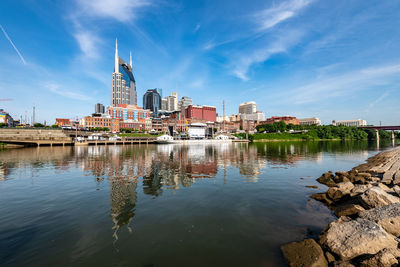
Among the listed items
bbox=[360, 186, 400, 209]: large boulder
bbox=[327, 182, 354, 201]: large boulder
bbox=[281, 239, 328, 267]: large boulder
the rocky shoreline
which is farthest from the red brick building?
the rocky shoreline

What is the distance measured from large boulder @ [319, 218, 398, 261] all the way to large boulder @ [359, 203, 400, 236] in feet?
3.40

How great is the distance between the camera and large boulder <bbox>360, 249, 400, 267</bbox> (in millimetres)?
6103

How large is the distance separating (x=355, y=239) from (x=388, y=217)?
308 cm

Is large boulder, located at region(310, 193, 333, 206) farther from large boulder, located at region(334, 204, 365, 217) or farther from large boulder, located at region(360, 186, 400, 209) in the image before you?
large boulder, located at region(360, 186, 400, 209)

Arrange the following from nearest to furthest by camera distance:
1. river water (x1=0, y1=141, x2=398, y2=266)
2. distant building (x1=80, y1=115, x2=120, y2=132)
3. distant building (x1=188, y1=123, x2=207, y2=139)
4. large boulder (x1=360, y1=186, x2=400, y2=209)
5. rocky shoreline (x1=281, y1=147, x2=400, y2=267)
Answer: rocky shoreline (x1=281, y1=147, x2=400, y2=267)
river water (x1=0, y1=141, x2=398, y2=266)
large boulder (x1=360, y1=186, x2=400, y2=209)
distant building (x1=188, y1=123, x2=207, y2=139)
distant building (x1=80, y1=115, x2=120, y2=132)

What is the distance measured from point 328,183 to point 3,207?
2889 cm

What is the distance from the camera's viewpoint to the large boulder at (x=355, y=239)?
7.11m

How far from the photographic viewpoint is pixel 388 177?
1802 centimetres

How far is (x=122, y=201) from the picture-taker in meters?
14.3

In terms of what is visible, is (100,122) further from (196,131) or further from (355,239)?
(355,239)

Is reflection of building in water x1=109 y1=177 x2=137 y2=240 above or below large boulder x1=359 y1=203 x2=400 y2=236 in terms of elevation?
below

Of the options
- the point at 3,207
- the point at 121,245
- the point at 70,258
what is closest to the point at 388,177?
the point at 121,245

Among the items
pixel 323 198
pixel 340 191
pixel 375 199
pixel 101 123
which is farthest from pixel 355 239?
pixel 101 123

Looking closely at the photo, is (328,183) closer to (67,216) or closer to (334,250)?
(334,250)
